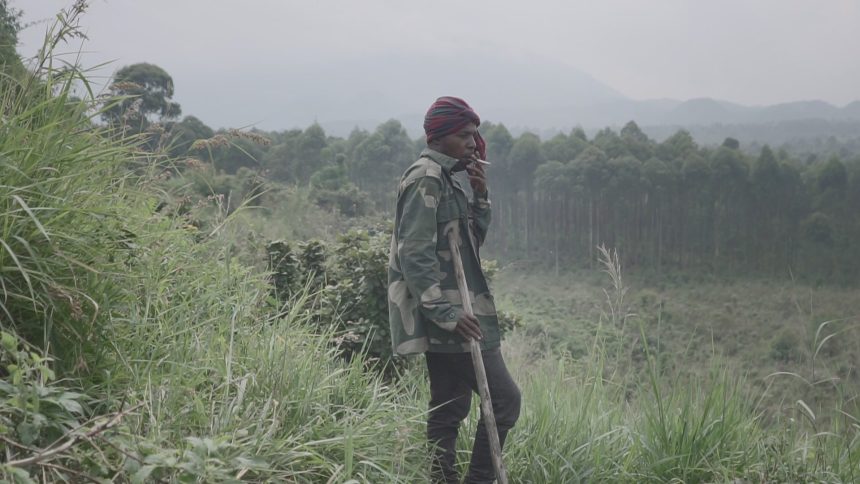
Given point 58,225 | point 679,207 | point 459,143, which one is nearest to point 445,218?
point 459,143

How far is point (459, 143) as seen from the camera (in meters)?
3.06

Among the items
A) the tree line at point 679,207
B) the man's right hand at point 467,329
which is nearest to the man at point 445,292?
the man's right hand at point 467,329

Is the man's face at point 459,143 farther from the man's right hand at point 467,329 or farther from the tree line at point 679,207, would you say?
the tree line at point 679,207

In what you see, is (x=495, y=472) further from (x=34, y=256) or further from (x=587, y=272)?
(x=587, y=272)

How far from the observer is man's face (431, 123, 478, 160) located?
3061 millimetres

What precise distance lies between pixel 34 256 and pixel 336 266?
3.60 metres

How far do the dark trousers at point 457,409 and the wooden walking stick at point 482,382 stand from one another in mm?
56

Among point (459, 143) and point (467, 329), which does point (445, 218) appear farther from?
point (467, 329)

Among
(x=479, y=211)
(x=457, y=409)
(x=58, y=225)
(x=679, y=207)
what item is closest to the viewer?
(x=58, y=225)

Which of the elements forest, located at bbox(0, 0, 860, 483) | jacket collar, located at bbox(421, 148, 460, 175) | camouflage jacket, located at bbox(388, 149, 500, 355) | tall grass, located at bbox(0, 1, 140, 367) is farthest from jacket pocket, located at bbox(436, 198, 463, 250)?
tall grass, located at bbox(0, 1, 140, 367)

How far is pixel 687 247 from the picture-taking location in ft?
117

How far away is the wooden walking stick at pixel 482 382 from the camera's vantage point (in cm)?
278

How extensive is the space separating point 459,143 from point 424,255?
0.54 m

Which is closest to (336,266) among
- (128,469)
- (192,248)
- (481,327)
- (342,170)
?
(192,248)
